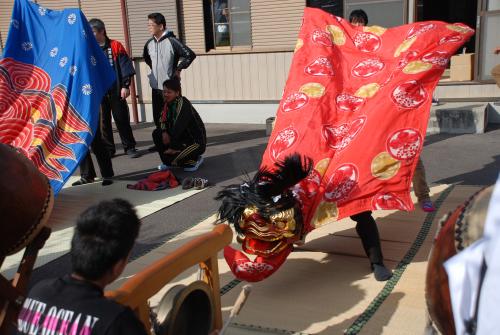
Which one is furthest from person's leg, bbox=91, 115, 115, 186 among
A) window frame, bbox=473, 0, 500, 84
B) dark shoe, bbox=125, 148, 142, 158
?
window frame, bbox=473, 0, 500, 84

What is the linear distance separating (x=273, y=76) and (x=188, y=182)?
11.7ft

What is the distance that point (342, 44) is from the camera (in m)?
3.58

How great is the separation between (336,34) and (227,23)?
199 inches

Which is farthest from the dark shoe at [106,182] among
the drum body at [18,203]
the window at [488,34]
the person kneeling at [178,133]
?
the window at [488,34]

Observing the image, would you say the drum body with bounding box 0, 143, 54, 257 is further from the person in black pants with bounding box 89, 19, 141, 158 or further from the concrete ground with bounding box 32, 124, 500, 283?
the person in black pants with bounding box 89, 19, 141, 158

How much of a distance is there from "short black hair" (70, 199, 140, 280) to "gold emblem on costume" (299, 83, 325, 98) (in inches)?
78.0

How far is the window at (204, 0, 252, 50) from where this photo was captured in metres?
8.27

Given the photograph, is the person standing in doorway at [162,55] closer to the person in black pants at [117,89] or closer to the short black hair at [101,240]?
the person in black pants at [117,89]

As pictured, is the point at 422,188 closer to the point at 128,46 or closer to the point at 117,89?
the point at 117,89

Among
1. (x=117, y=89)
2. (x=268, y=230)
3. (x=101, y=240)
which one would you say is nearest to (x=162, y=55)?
(x=117, y=89)

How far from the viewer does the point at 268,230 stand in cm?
251

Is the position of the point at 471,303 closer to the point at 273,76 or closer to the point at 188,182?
the point at 188,182

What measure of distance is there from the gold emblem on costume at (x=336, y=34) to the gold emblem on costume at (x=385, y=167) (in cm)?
110

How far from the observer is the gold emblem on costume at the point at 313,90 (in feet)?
10.8
